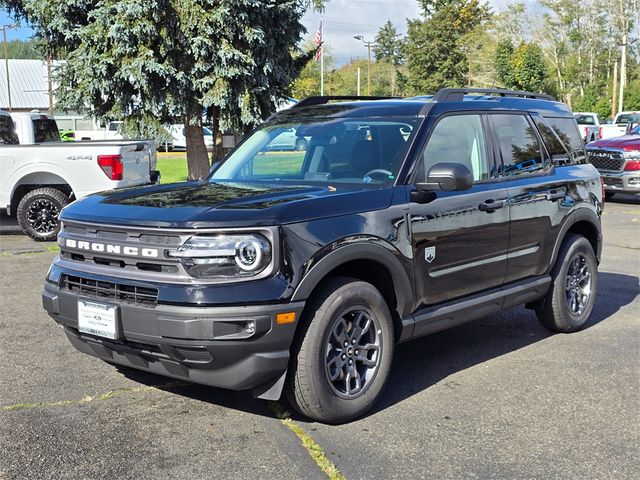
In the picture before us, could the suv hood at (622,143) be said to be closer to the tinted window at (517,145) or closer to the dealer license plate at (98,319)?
the tinted window at (517,145)

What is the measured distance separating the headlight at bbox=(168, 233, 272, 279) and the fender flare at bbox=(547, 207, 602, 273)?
303cm

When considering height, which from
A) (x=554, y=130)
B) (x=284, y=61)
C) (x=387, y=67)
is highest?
(x=387, y=67)

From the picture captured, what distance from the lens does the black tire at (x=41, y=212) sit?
10656 millimetres

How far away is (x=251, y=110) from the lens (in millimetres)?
15273

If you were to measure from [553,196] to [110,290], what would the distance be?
3.54 metres

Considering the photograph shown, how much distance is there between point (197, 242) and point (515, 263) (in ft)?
8.74

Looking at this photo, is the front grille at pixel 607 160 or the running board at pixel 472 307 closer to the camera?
the running board at pixel 472 307

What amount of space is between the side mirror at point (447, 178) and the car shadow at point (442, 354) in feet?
4.33

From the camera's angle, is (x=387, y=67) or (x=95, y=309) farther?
(x=387, y=67)

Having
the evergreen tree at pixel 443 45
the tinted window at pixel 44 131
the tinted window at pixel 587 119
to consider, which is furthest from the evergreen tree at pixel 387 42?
the tinted window at pixel 44 131

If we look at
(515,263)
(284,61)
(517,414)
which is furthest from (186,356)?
(284,61)

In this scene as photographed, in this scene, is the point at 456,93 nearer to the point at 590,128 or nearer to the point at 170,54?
the point at 170,54

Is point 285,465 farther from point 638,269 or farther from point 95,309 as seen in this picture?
point 638,269

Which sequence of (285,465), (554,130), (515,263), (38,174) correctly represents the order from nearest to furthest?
(285,465)
(515,263)
(554,130)
(38,174)
